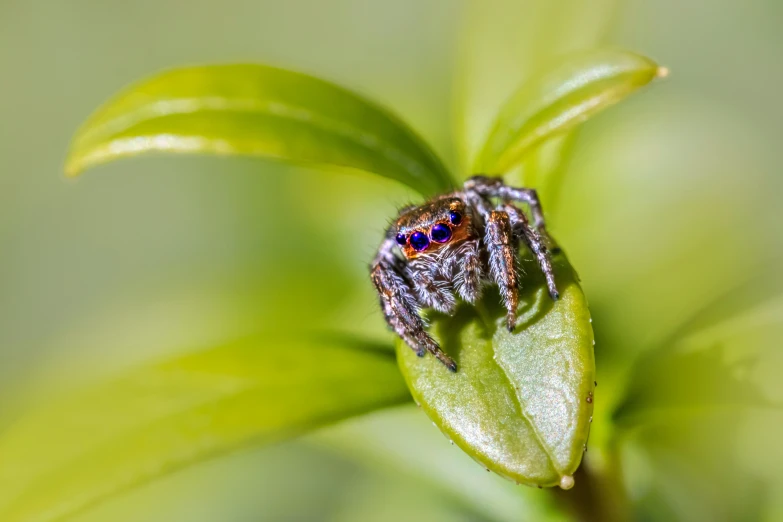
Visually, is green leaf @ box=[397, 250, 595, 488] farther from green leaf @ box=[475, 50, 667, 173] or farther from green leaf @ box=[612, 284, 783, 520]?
green leaf @ box=[612, 284, 783, 520]

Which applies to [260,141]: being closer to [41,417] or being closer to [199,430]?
[199,430]

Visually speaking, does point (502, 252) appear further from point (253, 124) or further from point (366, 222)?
point (366, 222)

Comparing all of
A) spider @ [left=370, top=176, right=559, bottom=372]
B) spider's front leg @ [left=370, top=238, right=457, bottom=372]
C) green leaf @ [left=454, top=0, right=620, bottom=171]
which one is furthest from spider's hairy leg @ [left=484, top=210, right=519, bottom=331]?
green leaf @ [left=454, top=0, right=620, bottom=171]

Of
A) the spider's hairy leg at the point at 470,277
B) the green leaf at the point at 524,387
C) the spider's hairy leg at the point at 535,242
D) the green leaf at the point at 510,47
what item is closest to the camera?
the green leaf at the point at 524,387

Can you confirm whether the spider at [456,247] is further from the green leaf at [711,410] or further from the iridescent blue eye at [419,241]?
the green leaf at [711,410]

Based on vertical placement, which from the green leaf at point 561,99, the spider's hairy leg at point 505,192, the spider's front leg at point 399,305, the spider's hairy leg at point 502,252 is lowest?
the spider's front leg at point 399,305

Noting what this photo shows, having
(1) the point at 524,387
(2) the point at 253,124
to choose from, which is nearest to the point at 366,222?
(2) the point at 253,124

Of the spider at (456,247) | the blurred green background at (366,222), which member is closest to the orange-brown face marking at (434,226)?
the spider at (456,247)
